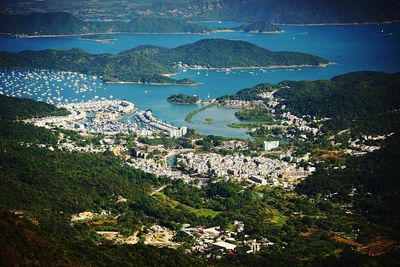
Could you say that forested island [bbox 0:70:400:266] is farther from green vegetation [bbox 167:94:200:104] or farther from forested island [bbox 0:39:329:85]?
forested island [bbox 0:39:329:85]

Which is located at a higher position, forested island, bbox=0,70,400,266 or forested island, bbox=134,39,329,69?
forested island, bbox=0,70,400,266

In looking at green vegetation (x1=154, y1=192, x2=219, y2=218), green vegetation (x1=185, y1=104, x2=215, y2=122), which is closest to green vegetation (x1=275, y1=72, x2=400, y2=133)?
green vegetation (x1=185, y1=104, x2=215, y2=122)

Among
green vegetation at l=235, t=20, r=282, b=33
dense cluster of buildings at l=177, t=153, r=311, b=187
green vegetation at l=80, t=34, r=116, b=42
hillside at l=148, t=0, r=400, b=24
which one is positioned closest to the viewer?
dense cluster of buildings at l=177, t=153, r=311, b=187

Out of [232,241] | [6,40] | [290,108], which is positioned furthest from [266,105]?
[6,40]

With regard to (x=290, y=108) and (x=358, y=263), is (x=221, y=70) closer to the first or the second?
(x=290, y=108)

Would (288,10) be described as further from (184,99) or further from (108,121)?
(108,121)

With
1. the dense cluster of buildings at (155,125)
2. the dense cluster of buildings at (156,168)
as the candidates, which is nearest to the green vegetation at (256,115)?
the dense cluster of buildings at (155,125)
